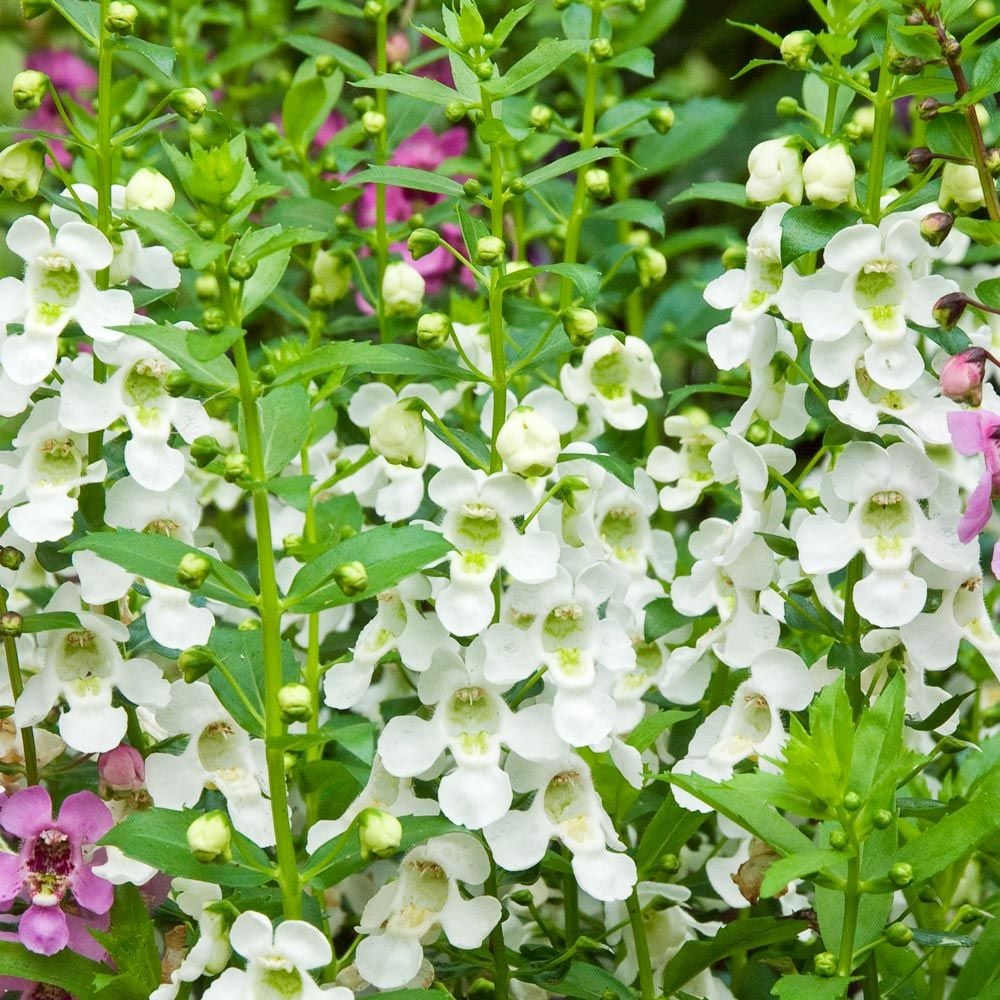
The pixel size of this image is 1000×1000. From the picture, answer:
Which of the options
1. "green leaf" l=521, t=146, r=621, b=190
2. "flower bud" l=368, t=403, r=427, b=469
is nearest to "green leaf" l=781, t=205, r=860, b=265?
"green leaf" l=521, t=146, r=621, b=190

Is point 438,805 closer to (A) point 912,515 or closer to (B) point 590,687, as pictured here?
(B) point 590,687

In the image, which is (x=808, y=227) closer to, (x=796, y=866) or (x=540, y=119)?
(x=540, y=119)

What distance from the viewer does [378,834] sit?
2.42 ft

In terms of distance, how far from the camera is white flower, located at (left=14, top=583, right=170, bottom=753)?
0.86m

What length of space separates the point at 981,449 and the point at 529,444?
0.76 feet

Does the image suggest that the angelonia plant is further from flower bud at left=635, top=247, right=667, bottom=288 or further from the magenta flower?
flower bud at left=635, top=247, right=667, bottom=288

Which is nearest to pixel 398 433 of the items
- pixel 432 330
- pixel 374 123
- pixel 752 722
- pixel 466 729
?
pixel 432 330

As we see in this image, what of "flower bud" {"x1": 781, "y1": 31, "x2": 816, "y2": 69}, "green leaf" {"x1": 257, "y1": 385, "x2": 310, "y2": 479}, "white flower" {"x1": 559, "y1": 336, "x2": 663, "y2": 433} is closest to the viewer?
"green leaf" {"x1": 257, "y1": 385, "x2": 310, "y2": 479}

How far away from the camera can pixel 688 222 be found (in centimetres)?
210

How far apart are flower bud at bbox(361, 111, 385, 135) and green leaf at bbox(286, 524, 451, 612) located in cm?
47

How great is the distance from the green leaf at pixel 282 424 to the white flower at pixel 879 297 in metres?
0.28

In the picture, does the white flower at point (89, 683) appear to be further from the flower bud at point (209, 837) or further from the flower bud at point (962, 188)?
the flower bud at point (962, 188)

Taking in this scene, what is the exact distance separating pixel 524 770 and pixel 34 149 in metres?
0.44

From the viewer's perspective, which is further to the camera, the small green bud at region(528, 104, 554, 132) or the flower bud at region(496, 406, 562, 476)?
the small green bud at region(528, 104, 554, 132)
